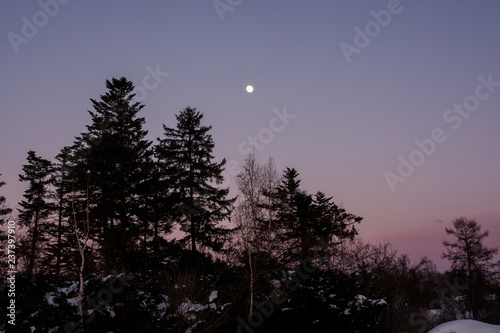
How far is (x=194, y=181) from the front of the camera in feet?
88.5

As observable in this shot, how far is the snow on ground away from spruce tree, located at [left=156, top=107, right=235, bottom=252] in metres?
17.3

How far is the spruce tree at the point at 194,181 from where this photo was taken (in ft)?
85.5

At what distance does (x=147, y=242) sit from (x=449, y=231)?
34.0 meters

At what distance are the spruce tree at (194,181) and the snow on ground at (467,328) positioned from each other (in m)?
17.3

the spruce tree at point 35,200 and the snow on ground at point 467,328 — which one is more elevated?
the spruce tree at point 35,200

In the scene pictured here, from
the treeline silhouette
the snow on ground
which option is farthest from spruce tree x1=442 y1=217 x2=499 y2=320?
the snow on ground

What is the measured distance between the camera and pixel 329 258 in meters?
26.0

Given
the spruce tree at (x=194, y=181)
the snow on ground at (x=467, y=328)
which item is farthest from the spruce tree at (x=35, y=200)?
the snow on ground at (x=467, y=328)

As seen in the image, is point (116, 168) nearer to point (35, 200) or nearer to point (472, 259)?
point (35, 200)

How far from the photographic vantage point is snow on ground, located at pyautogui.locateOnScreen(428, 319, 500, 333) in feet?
35.0

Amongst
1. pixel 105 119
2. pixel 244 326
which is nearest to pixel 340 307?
pixel 244 326

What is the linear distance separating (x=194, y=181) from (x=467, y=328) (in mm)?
20609

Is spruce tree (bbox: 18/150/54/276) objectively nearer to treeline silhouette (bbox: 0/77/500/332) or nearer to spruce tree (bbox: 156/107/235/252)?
treeline silhouette (bbox: 0/77/500/332)

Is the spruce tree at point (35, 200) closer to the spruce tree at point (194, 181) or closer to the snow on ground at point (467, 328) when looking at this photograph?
the spruce tree at point (194, 181)
